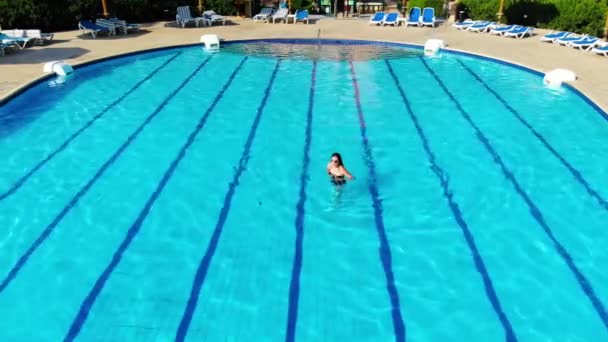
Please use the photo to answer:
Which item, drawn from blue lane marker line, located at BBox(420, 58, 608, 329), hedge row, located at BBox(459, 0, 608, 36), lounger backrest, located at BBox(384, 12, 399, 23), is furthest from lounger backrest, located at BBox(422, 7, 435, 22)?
blue lane marker line, located at BBox(420, 58, 608, 329)

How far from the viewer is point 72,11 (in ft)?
53.5

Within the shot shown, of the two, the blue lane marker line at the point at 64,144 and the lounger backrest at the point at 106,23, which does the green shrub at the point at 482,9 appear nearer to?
the blue lane marker line at the point at 64,144

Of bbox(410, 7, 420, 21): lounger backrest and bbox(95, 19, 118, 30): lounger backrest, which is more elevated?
bbox(410, 7, 420, 21): lounger backrest

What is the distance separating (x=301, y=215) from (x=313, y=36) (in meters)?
11.3

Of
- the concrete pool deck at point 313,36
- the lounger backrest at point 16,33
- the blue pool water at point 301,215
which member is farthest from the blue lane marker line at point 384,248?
the lounger backrest at point 16,33

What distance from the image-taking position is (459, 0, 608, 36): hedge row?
14.9 meters

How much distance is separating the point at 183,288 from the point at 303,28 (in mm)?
14529

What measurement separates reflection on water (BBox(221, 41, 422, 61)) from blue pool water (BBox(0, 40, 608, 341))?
3.40 metres

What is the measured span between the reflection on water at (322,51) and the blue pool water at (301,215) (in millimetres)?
3396

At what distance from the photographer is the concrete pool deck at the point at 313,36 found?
10.5 metres

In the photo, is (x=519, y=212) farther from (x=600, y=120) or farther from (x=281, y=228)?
(x=600, y=120)

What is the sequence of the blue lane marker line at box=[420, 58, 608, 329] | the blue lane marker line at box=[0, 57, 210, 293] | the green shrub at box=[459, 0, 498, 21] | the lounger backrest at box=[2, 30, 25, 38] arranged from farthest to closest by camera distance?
the green shrub at box=[459, 0, 498, 21]
the lounger backrest at box=[2, 30, 25, 38]
the blue lane marker line at box=[0, 57, 210, 293]
the blue lane marker line at box=[420, 58, 608, 329]

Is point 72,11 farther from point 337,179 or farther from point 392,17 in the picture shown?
point 337,179

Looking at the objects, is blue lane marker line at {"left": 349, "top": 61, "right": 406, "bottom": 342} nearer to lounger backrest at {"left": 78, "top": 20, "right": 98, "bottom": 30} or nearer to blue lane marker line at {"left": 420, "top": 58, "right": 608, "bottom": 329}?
blue lane marker line at {"left": 420, "top": 58, "right": 608, "bottom": 329}
